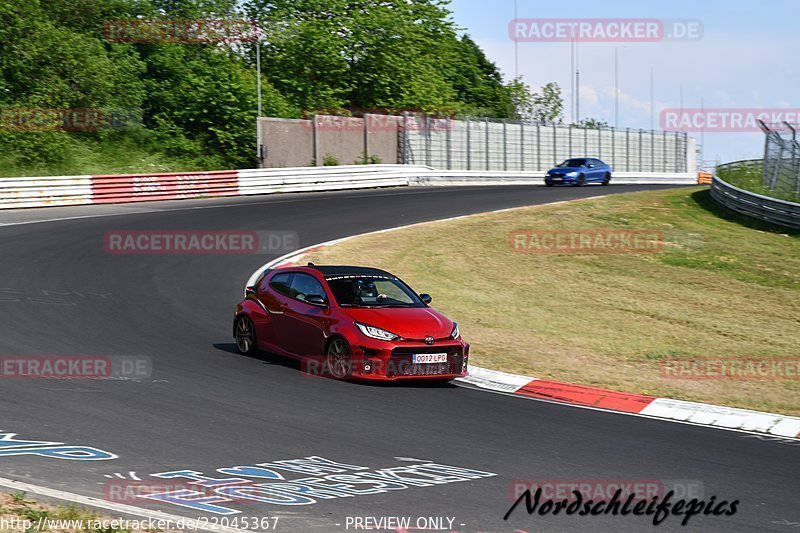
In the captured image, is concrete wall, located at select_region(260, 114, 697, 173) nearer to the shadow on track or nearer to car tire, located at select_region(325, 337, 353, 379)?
the shadow on track

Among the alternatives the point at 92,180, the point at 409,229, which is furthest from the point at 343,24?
the point at 409,229

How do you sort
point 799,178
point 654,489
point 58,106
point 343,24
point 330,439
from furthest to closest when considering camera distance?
point 343,24
point 58,106
point 799,178
point 330,439
point 654,489

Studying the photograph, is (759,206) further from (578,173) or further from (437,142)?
(437,142)

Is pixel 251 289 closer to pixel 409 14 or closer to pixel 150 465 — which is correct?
pixel 150 465

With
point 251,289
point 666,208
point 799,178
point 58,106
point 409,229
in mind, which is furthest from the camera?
point 58,106

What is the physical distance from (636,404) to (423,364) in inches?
103

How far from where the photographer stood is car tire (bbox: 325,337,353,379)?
12562 millimetres

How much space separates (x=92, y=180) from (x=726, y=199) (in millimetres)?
20971

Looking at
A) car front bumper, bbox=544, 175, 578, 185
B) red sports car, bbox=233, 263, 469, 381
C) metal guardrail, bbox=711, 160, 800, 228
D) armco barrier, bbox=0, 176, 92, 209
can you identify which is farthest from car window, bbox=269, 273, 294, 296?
car front bumper, bbox=544, 175, 578, 185

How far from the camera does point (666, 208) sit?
3303 cm

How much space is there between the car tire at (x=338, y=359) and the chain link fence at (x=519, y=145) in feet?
123

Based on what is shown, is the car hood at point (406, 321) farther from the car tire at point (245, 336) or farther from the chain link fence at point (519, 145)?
the chain link fence at point (519, 145)

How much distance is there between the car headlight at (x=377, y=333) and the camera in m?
12.4

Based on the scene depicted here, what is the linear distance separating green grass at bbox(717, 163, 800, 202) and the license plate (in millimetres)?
21281
